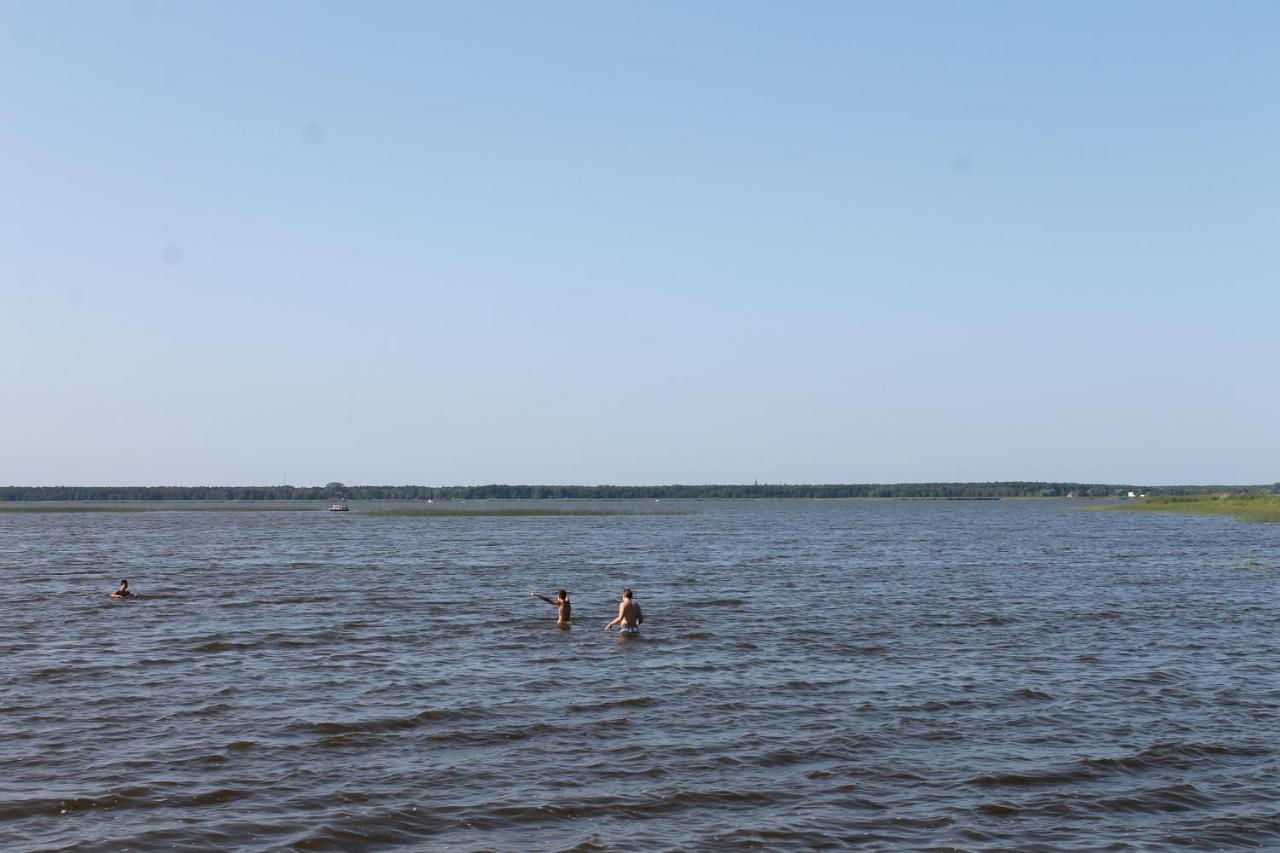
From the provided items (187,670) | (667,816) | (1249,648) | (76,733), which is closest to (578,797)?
(667,816)

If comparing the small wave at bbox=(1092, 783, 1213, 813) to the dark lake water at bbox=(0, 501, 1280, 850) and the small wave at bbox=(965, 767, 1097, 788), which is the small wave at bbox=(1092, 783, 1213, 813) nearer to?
the dark lake water at bbox=(0, 501, 1280, 850)

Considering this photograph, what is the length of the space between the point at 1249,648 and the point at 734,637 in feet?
50.4

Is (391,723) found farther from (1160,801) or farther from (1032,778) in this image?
(1160,801)

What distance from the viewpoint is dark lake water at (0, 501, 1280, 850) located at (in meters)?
16.7

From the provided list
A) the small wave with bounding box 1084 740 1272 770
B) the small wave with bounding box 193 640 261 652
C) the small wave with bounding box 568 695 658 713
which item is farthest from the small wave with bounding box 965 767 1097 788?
the small wave with bounding box 193 640 261 652

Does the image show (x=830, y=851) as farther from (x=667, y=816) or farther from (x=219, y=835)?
(x=219, y=835)

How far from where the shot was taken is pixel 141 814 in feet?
55.8

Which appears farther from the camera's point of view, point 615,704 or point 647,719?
point 615,704

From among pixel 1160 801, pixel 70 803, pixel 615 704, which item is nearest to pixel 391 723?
pixel 615 704

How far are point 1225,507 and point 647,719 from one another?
156 m

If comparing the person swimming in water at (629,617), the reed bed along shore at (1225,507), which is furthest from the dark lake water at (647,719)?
the reed bed along shore at (1225,507)

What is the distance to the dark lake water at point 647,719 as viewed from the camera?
16.7 metres

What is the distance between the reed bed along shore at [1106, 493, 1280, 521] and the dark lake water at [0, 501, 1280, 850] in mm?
90667

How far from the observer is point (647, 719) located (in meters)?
23.7
